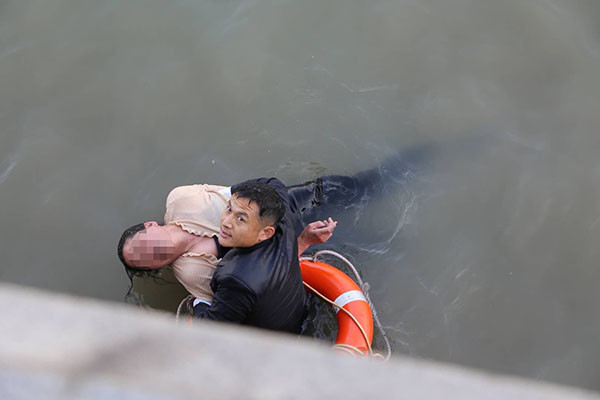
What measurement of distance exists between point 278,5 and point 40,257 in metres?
3.32

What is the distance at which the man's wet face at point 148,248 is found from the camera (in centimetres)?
376

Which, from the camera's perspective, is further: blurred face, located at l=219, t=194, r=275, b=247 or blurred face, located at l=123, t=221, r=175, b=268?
blurred face, located at l=123, t=221, r=175, b=268

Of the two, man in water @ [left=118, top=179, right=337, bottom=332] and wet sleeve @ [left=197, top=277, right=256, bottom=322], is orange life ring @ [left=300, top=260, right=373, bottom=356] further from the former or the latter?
wet sleeve @ [left=197, top=277, right=256, bottom=322]

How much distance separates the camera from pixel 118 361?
3.52 ft

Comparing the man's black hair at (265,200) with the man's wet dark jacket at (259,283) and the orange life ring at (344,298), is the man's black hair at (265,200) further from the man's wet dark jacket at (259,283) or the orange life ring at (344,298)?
the orange life ring at (344,298)

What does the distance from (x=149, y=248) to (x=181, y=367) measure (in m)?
2.79

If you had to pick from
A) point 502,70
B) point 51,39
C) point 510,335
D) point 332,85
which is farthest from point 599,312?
point 51,39

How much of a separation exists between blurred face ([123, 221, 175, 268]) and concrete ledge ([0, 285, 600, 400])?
2.64 metres

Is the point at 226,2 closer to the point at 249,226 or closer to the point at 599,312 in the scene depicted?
the point at 249,226

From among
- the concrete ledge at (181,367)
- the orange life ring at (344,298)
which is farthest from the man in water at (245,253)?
the concrete ledge at (181,367)

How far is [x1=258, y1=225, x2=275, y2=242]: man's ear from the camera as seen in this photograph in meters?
3.43

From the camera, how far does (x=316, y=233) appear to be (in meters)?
4.09

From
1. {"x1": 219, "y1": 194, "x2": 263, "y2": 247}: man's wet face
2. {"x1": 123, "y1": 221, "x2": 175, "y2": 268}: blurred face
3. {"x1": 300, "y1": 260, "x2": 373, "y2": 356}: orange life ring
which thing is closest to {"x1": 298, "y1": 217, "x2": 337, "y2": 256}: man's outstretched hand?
{"x1": 300, "y1": 260, "x2": 373, "y2": 356}: orange life ring

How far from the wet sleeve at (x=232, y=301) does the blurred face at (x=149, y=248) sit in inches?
22.8
